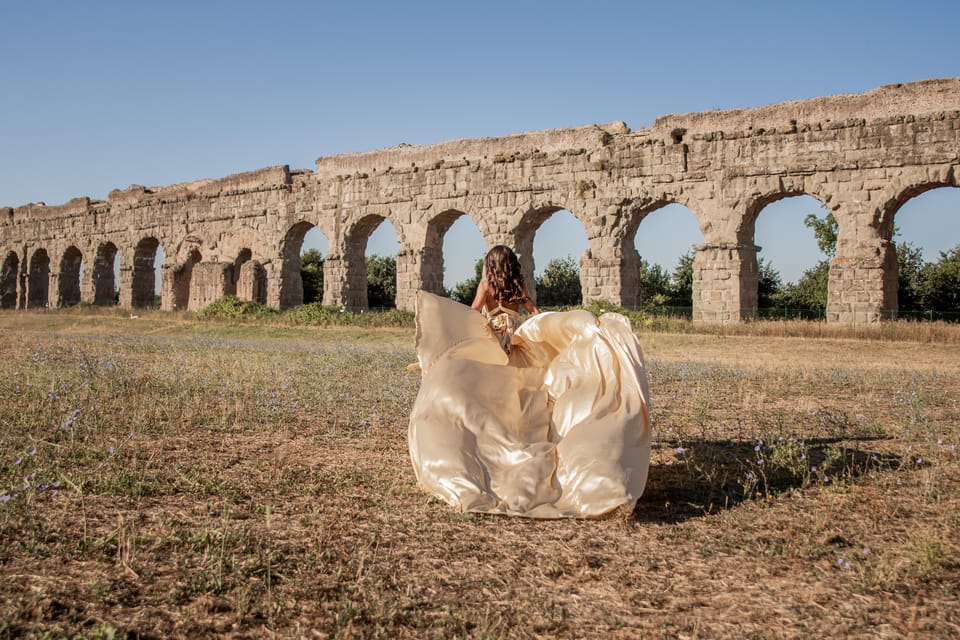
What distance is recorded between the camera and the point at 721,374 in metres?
10.5

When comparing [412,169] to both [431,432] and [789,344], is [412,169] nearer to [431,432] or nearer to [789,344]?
[789,344]

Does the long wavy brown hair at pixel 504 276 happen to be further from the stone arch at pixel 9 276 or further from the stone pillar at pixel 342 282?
the stone arch at pixel 9 276

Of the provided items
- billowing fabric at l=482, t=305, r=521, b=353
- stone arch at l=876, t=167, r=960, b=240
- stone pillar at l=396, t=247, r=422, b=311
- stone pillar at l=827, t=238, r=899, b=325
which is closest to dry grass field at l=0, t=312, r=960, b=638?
billowing fabric at l=482, t=305, r=521, b=353

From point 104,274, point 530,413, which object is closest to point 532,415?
point 530,413

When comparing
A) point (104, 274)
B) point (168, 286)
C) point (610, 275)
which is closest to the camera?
point (610, 275)

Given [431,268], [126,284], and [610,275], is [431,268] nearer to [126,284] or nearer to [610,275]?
[610,275]

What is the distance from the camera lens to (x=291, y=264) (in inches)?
997

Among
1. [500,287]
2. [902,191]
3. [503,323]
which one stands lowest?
[503,323]

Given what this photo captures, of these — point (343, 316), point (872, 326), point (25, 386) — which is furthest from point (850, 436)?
point (343, 316)

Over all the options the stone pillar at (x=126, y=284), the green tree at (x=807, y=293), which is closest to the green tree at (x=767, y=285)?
the green tree at (x=807, y=293)

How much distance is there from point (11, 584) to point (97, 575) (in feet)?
0.95

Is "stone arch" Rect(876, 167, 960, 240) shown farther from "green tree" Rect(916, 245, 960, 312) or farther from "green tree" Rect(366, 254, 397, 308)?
"green tree" Rect(366, 254, 397, 308)

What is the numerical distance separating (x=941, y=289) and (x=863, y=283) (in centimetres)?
1334

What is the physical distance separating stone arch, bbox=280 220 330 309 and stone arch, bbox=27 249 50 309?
52.0 ft
